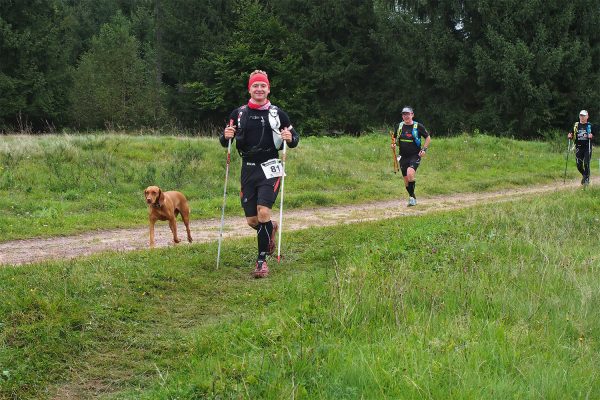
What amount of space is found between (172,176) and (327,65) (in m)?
31.7

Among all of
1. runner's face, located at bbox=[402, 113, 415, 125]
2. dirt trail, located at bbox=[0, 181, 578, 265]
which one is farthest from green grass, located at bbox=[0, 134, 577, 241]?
runner's face, located at bbox=[402, 113, 415, 125]

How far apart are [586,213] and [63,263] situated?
352 inches

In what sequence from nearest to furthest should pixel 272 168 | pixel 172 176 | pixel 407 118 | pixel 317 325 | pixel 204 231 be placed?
1. pixel 317 325
2. pixel 272 168
3. pixel 204 231
4. pixel 407 118
5. pixel 172 176

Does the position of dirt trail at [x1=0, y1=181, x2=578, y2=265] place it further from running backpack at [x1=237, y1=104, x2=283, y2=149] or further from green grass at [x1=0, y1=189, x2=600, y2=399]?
running backpack at [x1=237, y1=104, x2=283, y2=149]

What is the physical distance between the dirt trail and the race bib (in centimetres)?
294

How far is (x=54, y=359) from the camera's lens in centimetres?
504

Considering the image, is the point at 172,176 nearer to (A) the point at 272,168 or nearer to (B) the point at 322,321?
(A) the point at 272,168

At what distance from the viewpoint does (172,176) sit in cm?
1614

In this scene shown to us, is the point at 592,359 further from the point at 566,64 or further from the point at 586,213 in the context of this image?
the point at 566,64

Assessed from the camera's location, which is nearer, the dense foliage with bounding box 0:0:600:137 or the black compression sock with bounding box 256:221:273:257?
the black compression sock with bounding box 256:221:273:257

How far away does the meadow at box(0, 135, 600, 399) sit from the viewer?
414 cm

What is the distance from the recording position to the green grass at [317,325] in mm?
4121

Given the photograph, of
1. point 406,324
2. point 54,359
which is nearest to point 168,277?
point 54,359

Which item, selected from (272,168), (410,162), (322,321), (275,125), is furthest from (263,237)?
(410,162)
